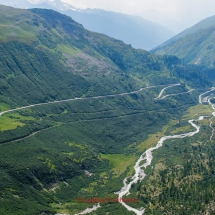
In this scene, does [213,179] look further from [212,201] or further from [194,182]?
[212,201]

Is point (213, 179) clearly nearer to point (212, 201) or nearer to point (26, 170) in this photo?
point (212, 201)

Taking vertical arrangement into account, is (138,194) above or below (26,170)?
below

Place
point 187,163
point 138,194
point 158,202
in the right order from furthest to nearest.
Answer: point 187,163 → point 138,194 → point 158,202

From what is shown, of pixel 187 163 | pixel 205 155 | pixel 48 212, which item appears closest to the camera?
pixel 48 212

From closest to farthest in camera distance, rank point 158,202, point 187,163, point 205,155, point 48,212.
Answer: point 48,212 → point 158,202 → point 187,163 → point 205,155

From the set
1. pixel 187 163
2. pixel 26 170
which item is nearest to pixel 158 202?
pixel 187 163

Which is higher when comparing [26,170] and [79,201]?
[26,170]

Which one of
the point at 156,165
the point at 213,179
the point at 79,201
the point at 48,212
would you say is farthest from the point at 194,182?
the point at 48,212

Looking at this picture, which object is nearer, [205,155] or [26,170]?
[26,170]

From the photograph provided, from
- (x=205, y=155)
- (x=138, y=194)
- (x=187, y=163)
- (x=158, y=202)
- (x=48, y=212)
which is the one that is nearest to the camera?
(x=48, y=212)
